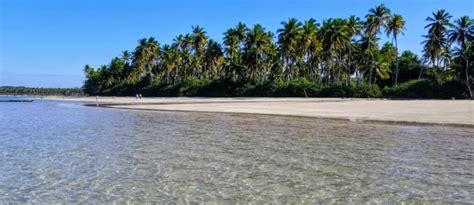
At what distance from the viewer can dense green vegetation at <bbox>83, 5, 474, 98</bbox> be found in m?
71.8

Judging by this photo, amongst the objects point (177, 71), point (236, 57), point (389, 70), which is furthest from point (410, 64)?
point (177, 71)

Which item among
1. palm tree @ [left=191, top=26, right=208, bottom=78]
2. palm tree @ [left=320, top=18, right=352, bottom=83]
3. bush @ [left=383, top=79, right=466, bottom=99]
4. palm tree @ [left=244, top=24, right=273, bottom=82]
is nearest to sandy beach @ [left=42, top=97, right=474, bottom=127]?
bush @ [left=383, top=79, right=466, bottom=99]

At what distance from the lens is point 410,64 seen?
87.0 m

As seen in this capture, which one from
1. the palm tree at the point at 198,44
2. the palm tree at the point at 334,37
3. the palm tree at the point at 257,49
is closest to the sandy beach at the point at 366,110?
the palm tree at the point at 334,37

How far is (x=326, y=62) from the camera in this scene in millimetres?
90062

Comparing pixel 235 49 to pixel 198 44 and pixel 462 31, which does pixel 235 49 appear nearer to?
pixel 198 44

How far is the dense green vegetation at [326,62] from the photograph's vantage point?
71750mm

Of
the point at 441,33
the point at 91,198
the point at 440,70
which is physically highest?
the point at 441,33

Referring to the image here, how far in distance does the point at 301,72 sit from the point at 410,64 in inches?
1026

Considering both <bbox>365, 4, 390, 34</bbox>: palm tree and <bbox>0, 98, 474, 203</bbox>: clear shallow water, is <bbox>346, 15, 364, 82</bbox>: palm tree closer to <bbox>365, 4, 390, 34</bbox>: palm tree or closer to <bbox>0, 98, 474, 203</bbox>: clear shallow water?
<bbox>365, 4, 390, 34</bbox>: palm tree

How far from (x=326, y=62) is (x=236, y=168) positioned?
81.6 m

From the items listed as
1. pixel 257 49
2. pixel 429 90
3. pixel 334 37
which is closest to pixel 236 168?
pixel 429 90

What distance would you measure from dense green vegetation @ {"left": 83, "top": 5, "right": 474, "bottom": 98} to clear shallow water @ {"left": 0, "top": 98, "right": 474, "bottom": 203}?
185ft

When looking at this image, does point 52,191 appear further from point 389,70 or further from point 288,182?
point 389,70
